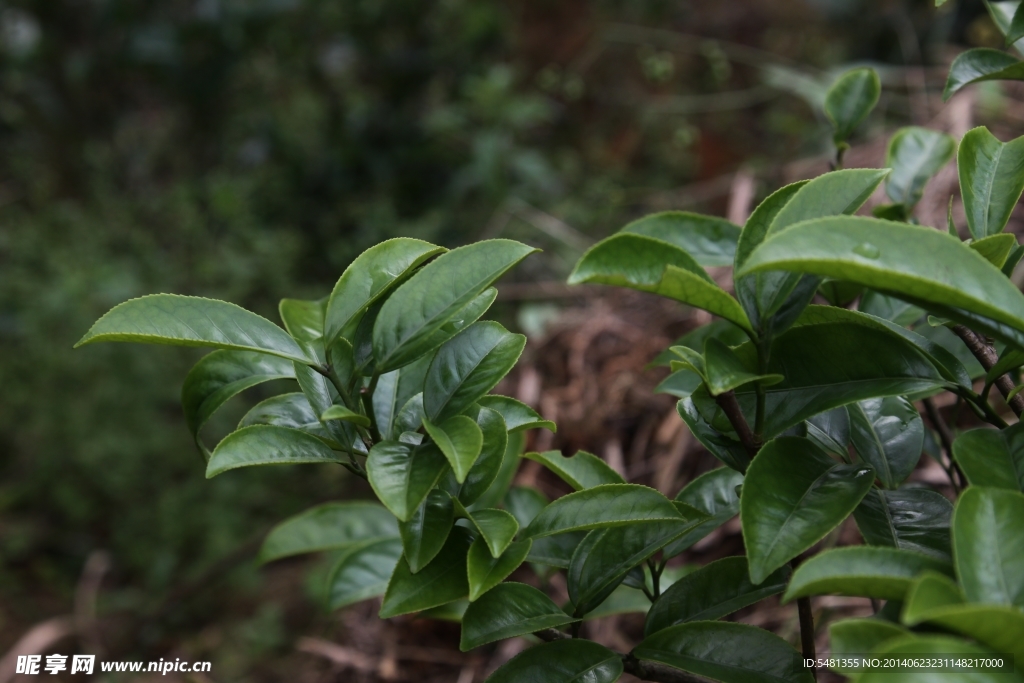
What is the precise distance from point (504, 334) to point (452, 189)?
1681mm

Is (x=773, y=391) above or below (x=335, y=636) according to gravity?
above

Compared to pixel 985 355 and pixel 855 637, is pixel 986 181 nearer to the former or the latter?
pixel 985 355

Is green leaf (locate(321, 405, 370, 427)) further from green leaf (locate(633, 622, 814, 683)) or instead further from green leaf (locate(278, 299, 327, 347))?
green leaf (locate(633, 622, 814, 683))

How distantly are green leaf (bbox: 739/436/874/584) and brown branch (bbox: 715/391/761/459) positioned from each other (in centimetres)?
2

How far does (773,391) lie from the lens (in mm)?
489

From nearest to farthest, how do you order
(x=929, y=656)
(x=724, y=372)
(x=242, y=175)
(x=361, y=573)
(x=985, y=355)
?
(x=929, y=656), (x=724, y=372), (x=985, y=355), (x=361, y=573), (x=242, y=175)

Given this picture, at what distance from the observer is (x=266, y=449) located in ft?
1.51

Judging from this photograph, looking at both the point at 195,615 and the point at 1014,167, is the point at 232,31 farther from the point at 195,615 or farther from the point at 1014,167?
the point at 1014,167

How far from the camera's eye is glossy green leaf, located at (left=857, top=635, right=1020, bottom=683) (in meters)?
0.31

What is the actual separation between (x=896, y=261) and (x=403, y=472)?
0.94 feet

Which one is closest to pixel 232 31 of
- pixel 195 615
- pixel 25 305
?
pixel 25 305

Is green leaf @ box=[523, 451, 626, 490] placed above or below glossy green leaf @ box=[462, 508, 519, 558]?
below

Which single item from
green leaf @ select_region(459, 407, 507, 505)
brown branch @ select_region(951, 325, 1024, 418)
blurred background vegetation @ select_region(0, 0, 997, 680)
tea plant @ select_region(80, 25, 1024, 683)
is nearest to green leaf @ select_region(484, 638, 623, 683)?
tea plant @ select_region(80, 25, 1024, 683)

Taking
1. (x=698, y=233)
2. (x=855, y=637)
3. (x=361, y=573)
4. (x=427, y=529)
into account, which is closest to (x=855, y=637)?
(x=855, y=637)
